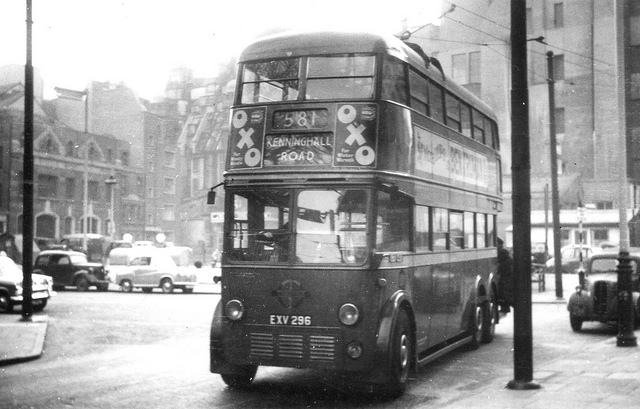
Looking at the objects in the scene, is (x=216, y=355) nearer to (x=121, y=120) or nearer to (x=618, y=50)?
(x=618, y=50)

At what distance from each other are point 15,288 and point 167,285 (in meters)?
10.9

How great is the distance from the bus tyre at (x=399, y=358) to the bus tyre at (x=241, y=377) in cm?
171

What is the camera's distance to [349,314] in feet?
30.0

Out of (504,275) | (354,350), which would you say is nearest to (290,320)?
(354,350)

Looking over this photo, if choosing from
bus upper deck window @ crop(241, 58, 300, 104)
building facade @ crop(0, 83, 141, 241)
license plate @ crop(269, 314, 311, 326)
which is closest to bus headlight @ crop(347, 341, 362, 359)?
license plate @ crop(269, 314, 311, 326)

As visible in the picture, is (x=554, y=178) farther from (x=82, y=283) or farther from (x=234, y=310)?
(x=82, y=283)

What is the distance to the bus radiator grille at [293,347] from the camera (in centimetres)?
917

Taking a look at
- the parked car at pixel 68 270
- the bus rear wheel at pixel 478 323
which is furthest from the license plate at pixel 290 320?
the parked car at pixel 68 270

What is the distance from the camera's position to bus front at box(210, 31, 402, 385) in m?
9.17

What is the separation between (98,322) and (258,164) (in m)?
11.8

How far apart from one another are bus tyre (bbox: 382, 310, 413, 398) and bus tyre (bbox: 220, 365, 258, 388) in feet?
5.62

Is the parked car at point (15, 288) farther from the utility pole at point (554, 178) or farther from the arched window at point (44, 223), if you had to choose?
the arched window at point (44, 223)

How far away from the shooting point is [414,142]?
34.2 ft

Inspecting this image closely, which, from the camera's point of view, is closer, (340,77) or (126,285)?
(340,77)
